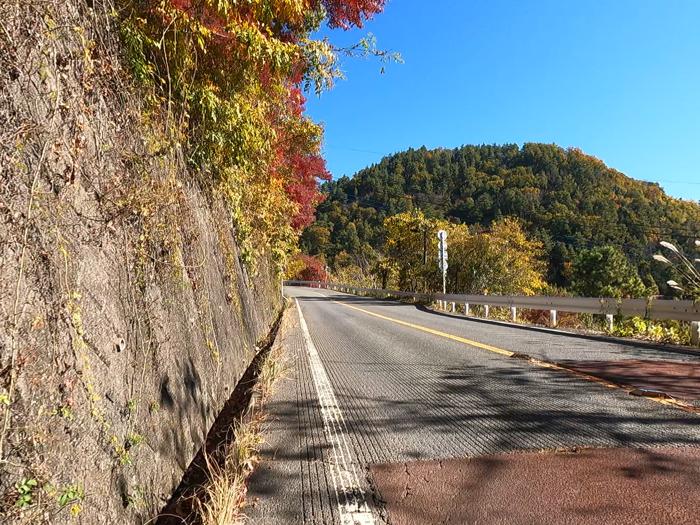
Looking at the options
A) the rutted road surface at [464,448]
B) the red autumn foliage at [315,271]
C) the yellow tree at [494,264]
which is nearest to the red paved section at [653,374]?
the rutted road surface at [464,448]

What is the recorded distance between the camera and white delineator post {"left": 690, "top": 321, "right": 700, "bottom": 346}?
7.79 metres

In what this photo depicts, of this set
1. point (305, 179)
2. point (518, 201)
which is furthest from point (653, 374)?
point (518, 201)

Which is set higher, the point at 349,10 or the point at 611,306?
the point at 349,10

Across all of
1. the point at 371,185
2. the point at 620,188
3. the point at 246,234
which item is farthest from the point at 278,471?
the point at 371,185

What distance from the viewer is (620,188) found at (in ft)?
236

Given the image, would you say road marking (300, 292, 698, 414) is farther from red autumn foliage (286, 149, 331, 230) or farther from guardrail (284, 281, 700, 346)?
red autumn foliage (286, 149, 331, 230)

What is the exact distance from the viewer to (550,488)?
2379 millimetres

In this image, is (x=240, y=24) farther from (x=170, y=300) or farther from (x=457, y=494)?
(x=457, y=494)

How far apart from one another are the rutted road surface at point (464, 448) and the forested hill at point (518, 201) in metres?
53.8

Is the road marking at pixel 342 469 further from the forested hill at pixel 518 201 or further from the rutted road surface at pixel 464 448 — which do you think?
the forested hill at pixel 518 201

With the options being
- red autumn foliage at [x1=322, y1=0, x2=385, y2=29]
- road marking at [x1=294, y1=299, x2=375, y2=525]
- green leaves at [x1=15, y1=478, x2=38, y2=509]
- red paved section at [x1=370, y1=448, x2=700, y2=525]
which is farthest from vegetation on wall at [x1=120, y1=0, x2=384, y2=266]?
red paved section at [x1=370, y1=448, x2=700, y2=525]

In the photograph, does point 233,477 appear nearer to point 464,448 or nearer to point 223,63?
point 464,448

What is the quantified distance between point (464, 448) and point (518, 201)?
74135 mm

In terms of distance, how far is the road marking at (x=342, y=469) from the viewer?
225 cm
